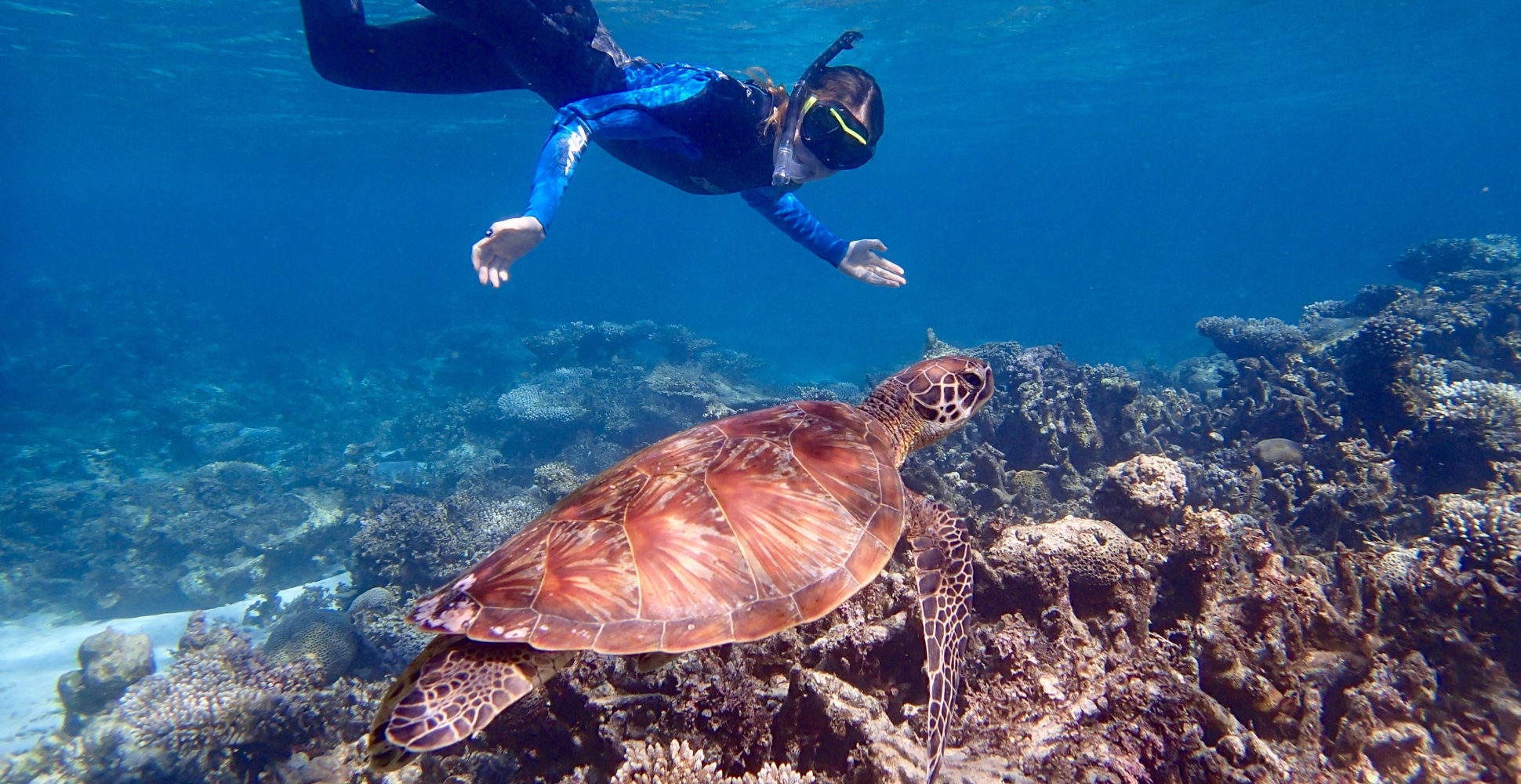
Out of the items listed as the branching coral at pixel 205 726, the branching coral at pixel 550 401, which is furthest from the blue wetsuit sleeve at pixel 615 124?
the branching coral at pixel 550 401

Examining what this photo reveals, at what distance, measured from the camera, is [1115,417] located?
6898mm

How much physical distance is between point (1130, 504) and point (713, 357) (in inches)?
520

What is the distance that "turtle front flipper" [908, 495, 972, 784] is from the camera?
2293 millimetres

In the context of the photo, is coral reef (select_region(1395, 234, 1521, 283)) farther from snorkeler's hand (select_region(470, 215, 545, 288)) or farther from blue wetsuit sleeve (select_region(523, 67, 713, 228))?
snorkeler's hand (select_region(470, 215, 545, 288))

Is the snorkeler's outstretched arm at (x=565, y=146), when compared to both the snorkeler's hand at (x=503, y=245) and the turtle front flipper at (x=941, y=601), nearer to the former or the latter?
the snorkeler's hand at (x=503, y=245)

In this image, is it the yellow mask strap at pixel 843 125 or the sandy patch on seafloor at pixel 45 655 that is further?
the sandy patch on seafloor at pixel 45 655

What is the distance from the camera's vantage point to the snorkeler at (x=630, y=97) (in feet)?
13.6

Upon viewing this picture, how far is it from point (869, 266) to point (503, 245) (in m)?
2.84

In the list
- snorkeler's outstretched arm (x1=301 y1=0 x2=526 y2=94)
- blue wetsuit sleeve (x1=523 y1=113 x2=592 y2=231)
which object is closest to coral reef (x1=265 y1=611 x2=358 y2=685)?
blue wetsuit sleeve (x1=523 y1=113 x2=592 y2=231)

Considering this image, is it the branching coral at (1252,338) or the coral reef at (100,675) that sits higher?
the branching coral at (1252,338)

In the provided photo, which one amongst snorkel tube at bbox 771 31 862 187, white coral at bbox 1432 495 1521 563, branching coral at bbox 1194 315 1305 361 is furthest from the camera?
branching coral at bbox 1194 315 1305 361

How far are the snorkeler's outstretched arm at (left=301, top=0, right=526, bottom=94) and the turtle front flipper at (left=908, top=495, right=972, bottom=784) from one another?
5739 mm

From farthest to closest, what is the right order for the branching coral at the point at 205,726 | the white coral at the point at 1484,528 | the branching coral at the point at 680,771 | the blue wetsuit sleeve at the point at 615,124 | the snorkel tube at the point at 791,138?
the snorkel tube at the point at 791,138
the branching coral at the point at 205,726
the blue wetsuit sleeve at the point at 615,124
the white coral at the point at 1484,528
the branching coral at the point at 680,771

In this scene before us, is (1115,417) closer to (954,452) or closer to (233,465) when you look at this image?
(954,452)
